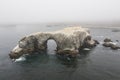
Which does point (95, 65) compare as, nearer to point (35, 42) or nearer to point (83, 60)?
point (83, 60)

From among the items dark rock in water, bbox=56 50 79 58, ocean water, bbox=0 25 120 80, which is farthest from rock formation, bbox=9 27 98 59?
ocean water, bbox=0 25 120 80

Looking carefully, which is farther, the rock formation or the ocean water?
Result: the rock formation

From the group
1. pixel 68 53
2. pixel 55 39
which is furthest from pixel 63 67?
pixel 55 39

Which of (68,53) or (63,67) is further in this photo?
(68,53)

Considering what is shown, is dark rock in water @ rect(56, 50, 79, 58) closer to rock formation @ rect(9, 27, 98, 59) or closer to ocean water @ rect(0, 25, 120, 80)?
rock formation @ rect(9, 27, 98, 59)

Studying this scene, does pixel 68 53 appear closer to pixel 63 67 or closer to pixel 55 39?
pixel 55 39

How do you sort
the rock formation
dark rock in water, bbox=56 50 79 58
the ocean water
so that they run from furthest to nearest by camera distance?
the rock formation < dark rock in water, bbox=56 50 79 58 < the ocean water

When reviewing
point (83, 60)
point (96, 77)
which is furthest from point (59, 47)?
point (96, 77)

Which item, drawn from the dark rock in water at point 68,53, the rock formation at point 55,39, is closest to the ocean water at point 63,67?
the dark rock in water at point 68,53

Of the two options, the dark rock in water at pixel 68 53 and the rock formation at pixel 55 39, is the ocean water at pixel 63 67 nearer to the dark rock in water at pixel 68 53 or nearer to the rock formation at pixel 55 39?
the dark rock in water at pixel 68 53

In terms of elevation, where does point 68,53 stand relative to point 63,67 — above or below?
above

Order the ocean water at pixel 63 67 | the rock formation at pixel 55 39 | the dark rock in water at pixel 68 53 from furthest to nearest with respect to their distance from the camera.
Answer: the rock formation at pixel 55 39
the dark rock in water at pixel 68 53
the ocean water at pixel 63 67

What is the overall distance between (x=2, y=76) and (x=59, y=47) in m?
26.6

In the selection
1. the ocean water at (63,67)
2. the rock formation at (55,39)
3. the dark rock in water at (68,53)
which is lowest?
the ocean water at (63,67)
